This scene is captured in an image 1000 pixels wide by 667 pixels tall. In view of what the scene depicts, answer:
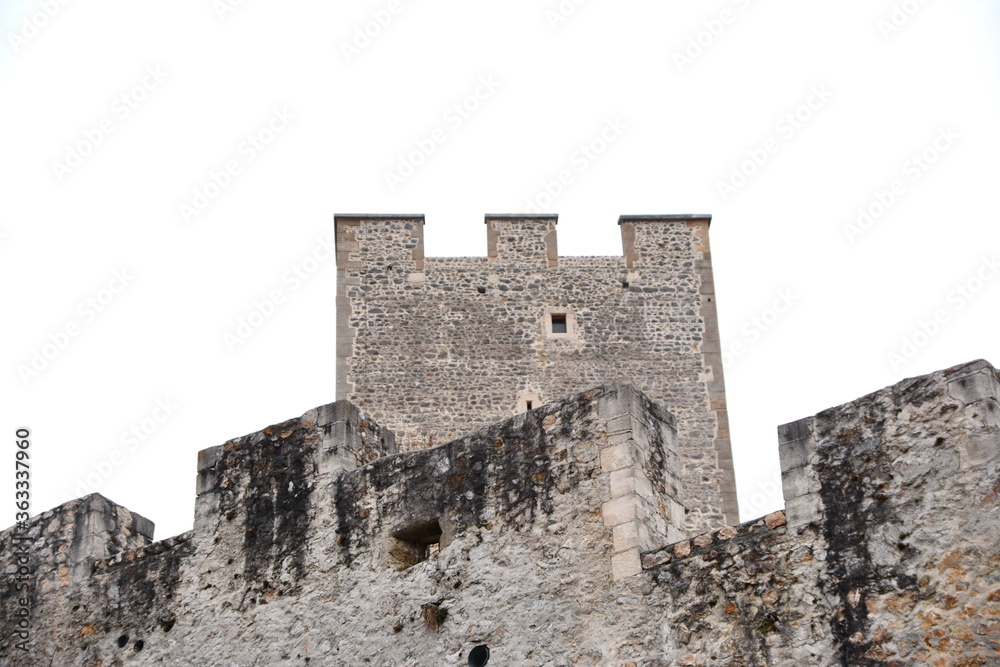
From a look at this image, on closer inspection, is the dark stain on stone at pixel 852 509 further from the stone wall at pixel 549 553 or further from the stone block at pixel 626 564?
the stone block at pixel 626 564

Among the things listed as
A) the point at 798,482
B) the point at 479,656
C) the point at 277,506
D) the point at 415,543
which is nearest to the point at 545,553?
the point at 479,656

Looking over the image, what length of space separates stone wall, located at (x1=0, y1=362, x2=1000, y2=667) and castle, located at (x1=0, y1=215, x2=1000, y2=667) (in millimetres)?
12

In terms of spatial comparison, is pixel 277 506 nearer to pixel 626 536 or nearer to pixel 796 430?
pixel 626 536

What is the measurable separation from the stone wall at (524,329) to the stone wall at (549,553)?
10.2 m

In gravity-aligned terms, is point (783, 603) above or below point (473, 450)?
below

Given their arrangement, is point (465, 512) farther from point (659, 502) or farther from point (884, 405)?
point (884, 405)

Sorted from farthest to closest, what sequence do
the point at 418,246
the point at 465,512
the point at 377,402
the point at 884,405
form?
the point at 418,246, the point at 377,402, the point at 465,512, the point at 884,405

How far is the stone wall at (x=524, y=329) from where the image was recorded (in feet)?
67.2

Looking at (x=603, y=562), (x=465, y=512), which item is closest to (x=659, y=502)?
(x=603, y=562)

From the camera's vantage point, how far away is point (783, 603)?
277 inches

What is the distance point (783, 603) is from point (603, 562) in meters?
A: 1.11

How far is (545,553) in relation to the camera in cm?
801

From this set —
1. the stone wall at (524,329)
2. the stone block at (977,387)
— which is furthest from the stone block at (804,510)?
the stone wall at (524,329)

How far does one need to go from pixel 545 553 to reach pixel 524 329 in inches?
Result: 528
